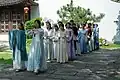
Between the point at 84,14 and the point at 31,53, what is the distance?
1371 cm

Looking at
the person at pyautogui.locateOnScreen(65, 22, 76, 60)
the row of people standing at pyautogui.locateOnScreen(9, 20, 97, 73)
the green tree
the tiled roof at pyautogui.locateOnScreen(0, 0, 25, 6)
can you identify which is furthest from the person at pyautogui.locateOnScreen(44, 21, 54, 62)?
the tiled roof at pyautogui.locateOnScreen(0, 0, 25, 6)

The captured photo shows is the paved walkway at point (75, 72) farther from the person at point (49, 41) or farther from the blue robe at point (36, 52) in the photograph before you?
the person at point (49, 41)

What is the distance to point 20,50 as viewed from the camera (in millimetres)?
11594

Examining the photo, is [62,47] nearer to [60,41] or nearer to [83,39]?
[60,41]

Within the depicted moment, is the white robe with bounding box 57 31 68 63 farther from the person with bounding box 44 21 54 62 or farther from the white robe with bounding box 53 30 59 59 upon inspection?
the person with bounding box 44 21 54 62

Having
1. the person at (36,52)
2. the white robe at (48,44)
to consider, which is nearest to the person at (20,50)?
the person at (36,52)

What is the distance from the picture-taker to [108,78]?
10.8 m

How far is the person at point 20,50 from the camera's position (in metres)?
11.5

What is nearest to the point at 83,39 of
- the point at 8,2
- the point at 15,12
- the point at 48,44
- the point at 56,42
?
the point at 48,44

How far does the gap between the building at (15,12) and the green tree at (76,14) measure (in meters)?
2.61

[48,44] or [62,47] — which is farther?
[48,44]

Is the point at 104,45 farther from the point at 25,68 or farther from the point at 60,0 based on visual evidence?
the point at 25,68

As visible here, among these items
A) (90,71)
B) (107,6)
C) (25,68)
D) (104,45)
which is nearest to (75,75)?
(90,71)

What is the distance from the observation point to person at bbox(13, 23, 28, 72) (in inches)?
454
